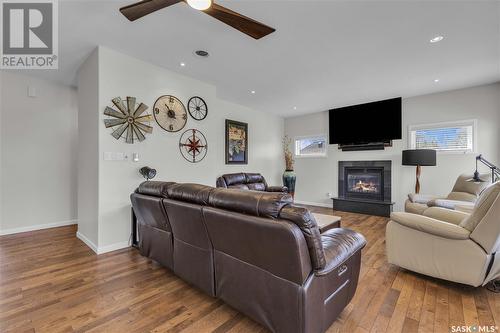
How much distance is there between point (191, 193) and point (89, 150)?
2.26 m

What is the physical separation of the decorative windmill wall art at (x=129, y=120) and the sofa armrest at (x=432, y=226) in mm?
3444

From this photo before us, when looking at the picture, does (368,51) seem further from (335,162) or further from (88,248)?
(88,248)

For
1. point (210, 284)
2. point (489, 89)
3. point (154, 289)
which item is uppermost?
point (489, 89)

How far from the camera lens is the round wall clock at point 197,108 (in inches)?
156

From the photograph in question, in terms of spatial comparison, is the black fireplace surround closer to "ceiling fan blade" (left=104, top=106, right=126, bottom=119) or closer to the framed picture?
the framed picture

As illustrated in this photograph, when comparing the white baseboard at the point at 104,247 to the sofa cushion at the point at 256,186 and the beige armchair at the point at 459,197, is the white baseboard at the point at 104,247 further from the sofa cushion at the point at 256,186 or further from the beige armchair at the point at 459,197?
the beige armchair at the point at 459,197

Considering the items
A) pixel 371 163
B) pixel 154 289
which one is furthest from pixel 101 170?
pixel 371 163

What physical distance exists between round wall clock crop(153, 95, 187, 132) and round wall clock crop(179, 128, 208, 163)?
20 cm

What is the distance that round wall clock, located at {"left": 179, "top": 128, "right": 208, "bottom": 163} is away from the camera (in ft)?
12.6

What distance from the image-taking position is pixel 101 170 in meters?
2.92

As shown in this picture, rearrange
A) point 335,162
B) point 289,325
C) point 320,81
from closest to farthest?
point 289,325 < point 320,81 < point 335,162

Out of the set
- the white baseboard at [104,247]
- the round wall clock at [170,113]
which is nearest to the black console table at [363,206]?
the round wall clock at [170,113]

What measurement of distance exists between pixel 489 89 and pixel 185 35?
5504mm

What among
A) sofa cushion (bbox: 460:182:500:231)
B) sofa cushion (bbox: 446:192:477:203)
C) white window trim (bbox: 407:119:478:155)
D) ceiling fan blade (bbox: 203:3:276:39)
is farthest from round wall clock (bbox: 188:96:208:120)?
sofa cushion (bbox: 446:192:477:203)
